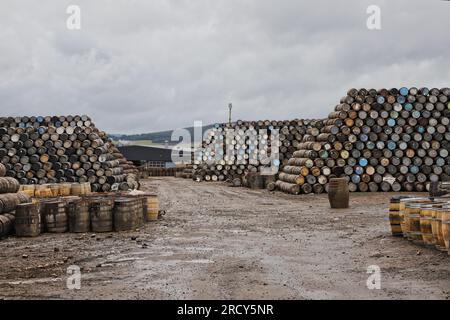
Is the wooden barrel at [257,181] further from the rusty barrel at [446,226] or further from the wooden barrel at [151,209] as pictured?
the rusty barrel at [446,226]

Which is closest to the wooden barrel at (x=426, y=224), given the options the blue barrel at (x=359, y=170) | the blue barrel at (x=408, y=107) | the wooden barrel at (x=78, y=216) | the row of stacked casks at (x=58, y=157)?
the wooden barrel at (x=78, y=216)

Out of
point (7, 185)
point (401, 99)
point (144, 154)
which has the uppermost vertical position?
point (401, 99)

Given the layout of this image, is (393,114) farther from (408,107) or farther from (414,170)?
(414,170)

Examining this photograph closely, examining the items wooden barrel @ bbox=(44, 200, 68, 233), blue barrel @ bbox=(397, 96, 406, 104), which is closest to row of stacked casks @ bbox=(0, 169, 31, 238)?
wooden barrel @ bbox=(44, 200, 68, 233)

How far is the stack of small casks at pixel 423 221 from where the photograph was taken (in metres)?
7.44

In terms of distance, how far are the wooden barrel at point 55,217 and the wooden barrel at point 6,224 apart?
68cm

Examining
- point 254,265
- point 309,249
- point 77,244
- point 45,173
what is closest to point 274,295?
point 254,265

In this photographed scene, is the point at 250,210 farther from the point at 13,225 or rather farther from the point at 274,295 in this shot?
the point at 274,295

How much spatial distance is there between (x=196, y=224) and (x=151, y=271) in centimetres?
507

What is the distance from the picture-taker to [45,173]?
2214cm

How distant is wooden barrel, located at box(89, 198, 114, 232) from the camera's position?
10.8 meters

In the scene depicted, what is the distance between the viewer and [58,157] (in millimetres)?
22656

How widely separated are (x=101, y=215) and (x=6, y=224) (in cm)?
186

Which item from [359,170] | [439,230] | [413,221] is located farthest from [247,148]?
[439,230]
